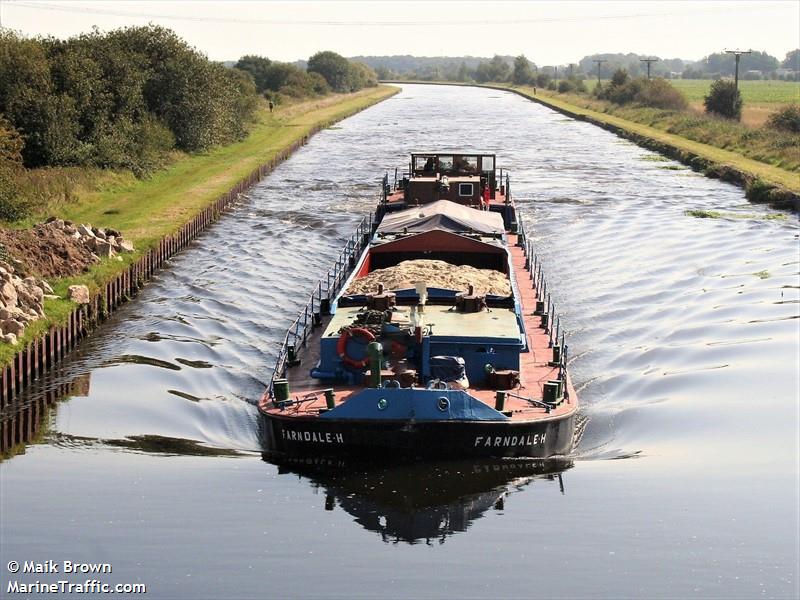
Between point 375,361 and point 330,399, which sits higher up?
point 375,361

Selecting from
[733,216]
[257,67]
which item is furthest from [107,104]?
[257,67]

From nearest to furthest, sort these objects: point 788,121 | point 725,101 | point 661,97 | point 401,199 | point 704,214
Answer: point 401,199 → point 704,214 → point 788,121 → point 725,101 → point 661,97

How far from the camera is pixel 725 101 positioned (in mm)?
116875

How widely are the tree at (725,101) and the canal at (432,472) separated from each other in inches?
2745

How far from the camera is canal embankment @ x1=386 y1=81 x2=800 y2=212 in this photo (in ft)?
217

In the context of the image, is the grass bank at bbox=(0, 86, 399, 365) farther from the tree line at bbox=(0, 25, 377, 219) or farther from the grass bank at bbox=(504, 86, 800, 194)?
the grass bank at bbox=(504, 86, 800, 194)

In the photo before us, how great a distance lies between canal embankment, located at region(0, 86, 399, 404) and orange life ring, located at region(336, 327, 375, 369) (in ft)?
29.8

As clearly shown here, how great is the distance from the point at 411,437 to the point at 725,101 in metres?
100

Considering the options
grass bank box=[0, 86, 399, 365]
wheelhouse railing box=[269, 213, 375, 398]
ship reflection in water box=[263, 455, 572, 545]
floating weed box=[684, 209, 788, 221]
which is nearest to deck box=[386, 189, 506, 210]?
wheelhouse railing box=[269, 213, 375, 398]

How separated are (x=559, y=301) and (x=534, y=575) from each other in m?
21.6

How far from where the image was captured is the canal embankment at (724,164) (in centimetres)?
6625

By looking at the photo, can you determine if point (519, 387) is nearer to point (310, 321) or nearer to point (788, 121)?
point (310, 321)

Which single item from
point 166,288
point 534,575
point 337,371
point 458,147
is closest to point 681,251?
point 166,288

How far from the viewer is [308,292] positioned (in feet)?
143
